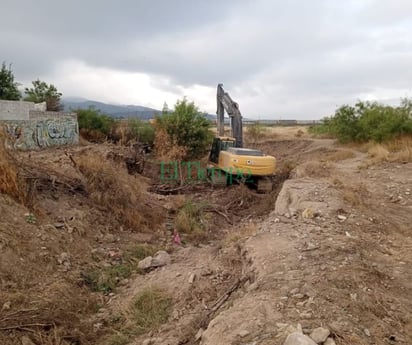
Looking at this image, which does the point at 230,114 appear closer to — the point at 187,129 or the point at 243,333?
the point at 187,129

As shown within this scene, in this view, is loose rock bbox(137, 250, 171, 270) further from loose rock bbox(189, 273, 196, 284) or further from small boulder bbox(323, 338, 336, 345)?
small boulder bbox(323, 338, 336, 345)

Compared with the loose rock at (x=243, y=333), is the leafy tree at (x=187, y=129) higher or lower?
higher

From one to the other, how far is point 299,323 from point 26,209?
535 cm

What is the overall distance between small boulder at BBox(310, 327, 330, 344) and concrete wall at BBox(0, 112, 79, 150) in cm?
1424

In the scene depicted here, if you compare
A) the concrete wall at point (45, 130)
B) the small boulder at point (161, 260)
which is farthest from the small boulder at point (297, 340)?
the concrete wall at point (45, 130)

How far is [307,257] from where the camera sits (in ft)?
14.3

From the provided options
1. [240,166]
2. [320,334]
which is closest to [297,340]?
[320,334]

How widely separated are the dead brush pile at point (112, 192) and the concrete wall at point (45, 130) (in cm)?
679

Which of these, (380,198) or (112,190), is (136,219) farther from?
(380,198)

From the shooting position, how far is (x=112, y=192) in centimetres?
876

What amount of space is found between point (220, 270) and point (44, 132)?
44.3ft

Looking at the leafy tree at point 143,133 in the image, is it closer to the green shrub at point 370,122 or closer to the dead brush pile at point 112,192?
the green shrub at point 370,122

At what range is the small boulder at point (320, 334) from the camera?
2648mm

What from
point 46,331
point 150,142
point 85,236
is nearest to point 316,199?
point 85,236
